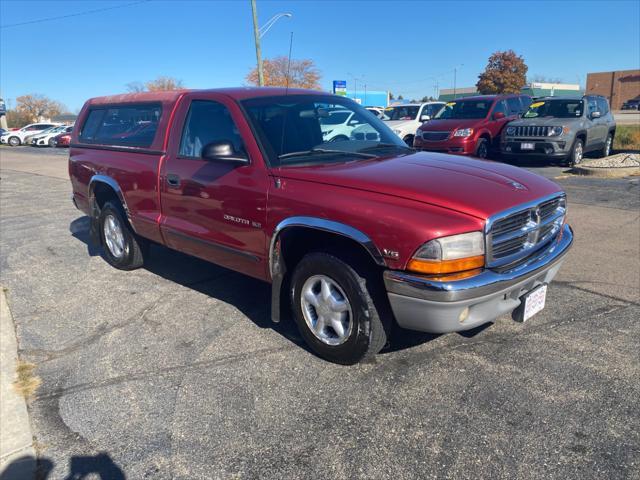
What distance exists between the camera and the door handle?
14.5ft

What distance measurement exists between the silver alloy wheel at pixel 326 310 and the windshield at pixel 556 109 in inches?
473

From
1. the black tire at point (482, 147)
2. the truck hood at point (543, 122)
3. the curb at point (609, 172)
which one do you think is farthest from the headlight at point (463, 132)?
the curb at point (609, 172)

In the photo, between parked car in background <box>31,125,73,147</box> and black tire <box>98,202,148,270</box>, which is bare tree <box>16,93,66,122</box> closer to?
parked car in background <box>31,125,73,147</box>

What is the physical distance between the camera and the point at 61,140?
3397 cm

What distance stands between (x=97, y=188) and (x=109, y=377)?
9.68 ft

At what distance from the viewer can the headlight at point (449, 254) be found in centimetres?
286

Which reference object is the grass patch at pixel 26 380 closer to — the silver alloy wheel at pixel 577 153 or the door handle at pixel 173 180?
the door handle at pixel 173 180

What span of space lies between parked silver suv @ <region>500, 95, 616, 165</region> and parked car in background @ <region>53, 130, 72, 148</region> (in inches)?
1149

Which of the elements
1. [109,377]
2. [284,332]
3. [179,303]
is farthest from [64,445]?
[179,303]

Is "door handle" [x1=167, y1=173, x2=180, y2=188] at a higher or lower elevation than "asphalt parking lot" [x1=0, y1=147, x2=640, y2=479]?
higher

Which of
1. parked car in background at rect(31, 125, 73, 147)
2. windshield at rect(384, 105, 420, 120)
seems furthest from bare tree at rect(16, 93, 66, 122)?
windshield at rect(384, 105, 420, 120)

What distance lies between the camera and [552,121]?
1280 centimetres

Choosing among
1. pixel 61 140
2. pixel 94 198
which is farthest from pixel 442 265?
pixel 61 140

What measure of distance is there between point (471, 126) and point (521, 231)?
10.8 meters
